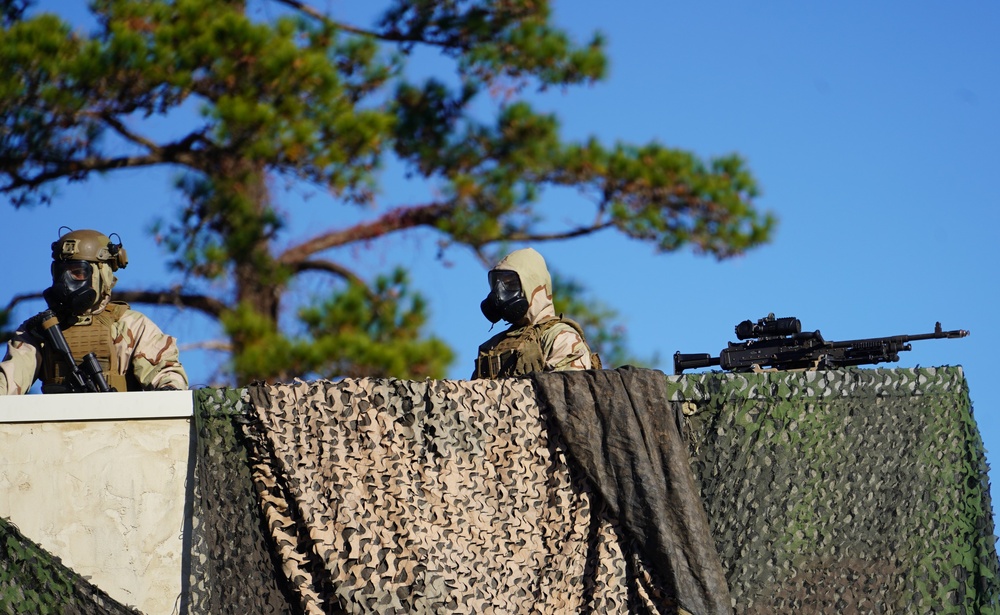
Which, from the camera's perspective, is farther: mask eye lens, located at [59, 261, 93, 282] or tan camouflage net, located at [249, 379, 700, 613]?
mask eye lens, located at [59, 261, 93, 282]

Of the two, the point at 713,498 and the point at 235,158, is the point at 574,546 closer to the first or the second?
the point at 713,498

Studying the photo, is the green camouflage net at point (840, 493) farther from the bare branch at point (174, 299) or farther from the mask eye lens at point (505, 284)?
the bare branch at point (174, 299)

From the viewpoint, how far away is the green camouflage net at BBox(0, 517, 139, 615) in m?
5.98

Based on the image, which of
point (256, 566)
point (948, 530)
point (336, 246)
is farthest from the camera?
point (336, 246)

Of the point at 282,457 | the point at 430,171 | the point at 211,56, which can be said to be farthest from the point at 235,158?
the point at 282,457

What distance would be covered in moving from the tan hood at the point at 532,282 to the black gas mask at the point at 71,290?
206cm

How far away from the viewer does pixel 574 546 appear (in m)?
6.39

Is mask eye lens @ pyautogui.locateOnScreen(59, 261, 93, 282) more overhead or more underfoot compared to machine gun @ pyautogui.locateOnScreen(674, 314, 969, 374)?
more overhead

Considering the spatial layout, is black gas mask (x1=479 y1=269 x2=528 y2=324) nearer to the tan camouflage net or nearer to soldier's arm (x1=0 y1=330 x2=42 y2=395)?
the tan camouflage net

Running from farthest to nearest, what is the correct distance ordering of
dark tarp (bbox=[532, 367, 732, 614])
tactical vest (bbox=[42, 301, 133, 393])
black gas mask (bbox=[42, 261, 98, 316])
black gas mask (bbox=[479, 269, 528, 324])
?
1. black gas mask (bbox=[479, 269, 528, 324])
2. black gas mask (bbox=[42, 261, 98, 316])
3. tactical vest (bbox=[42, 301, 133, 393])
4. dark tarp (bbox=[532, 367, 732, 614])

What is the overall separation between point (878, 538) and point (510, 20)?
28.1 feet

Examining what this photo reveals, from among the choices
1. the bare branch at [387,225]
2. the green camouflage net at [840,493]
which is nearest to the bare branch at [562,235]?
the bare branch at [387,225]

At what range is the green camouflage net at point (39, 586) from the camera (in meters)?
5.98

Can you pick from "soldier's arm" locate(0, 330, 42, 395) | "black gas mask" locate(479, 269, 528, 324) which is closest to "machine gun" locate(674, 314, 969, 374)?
"black gas mask" locate(479, 269, 528, 324)
